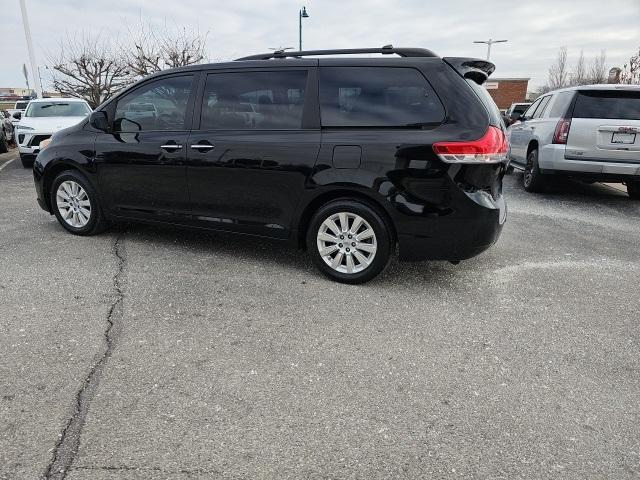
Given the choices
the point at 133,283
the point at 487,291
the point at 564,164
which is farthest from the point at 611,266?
the point at 133,283

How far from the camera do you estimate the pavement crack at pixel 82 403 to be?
2172 millimetres

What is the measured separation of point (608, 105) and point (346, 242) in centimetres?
549

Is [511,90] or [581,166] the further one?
[511,90]

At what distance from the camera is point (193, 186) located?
186 inches

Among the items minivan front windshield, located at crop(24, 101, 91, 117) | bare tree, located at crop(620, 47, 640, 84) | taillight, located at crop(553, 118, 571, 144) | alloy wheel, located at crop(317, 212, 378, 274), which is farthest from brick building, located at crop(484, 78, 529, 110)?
alloy wheel, located at crop(317, 212, 378, 274)

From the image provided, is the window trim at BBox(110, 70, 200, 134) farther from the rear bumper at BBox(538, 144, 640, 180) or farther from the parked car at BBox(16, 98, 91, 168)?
the parked car at BBox(16, 98, 91, 168)

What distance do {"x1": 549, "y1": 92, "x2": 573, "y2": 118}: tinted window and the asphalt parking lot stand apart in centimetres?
349

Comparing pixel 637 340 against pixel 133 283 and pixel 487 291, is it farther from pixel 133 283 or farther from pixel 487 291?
pixel 133 283

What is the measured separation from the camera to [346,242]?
421 cm

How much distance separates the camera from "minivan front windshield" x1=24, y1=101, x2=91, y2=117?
12523mm

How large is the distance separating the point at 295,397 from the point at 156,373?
83 cm

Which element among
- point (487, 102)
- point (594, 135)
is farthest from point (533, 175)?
point (487, 102)

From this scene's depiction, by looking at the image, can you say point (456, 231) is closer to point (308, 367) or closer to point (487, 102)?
point (487, 102)

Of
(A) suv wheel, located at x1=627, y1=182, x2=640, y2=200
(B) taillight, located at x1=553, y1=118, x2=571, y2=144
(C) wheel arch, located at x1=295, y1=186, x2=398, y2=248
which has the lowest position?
(A) suv wheel, located at x1=627, y1=182, x2=640, y2=200
